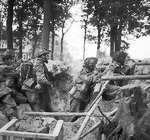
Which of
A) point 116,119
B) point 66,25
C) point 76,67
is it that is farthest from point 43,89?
point 66,25

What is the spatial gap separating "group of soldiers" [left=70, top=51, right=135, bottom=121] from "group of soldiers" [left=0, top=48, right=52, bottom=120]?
4.06ft

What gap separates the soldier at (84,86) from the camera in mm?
6926

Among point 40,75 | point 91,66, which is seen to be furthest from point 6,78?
point 91,66

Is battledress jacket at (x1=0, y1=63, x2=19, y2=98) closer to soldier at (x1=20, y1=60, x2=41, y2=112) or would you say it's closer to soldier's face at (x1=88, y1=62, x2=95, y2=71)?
soldier at (x1=20, y1=60, x2=41, y2=112)

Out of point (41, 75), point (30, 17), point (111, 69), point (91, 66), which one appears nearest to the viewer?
point (111, 69)

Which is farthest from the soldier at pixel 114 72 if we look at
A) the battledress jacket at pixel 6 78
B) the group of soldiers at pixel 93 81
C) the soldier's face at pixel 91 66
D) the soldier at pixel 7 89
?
the battledress jacket at pixel 6 78

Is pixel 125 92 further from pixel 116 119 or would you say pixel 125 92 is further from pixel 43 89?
pixel 43 89

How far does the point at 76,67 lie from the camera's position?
452 inches

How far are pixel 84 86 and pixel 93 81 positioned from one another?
0.34m

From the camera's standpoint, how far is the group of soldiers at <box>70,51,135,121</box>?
22.3 feet

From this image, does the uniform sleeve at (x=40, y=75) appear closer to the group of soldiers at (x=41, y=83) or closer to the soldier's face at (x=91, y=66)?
the group of soldiers at (x=41, y=83)

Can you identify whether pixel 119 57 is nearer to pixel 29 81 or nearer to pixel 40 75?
pixel 40 75

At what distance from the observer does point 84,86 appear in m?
7.02

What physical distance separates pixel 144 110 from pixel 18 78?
5663 mm
